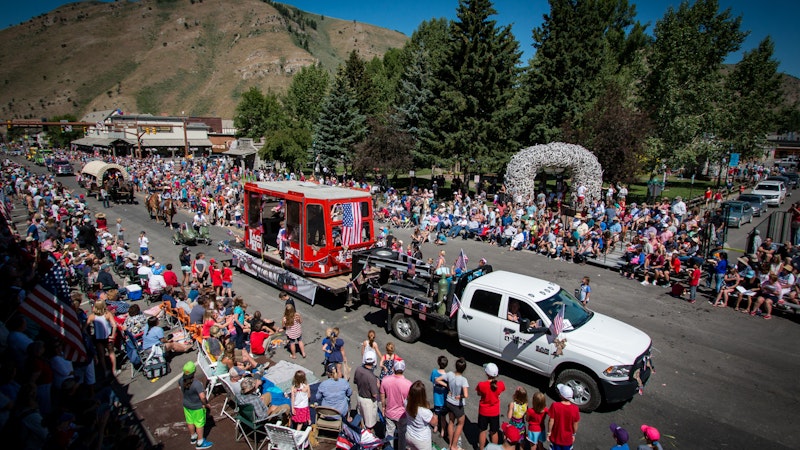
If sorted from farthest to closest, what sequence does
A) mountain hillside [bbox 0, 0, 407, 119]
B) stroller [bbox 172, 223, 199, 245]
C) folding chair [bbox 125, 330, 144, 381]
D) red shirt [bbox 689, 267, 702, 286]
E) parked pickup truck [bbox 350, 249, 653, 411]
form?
mountain hillside [bbox 0, 0, 407, 119]
stroller [bbox 172, 223, 199, 245]
red shirt [bbox 689, 267, 702, 286]
folding chair [bbox 125, 330, 144, 381]
parked pickup truck [bbox 350, 249, 653, 411]

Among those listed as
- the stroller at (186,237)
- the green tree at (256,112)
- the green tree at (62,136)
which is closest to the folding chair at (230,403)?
the stroller at (186,237)

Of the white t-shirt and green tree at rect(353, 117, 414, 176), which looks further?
green tree at rect(353, 117, 414, 176)

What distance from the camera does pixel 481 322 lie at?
884cm

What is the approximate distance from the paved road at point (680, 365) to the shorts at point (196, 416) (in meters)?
2.39

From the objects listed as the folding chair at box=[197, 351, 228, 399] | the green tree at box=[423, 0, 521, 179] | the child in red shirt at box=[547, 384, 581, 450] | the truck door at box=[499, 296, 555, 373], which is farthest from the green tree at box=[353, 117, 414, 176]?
the child in red shirt at box=[547, 384, 581, 450]

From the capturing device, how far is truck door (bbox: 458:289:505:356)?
870 cm

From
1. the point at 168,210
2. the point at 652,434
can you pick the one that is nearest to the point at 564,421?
the point at 652,434

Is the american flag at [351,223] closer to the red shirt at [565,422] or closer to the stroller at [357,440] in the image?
the stroller at [357,440]

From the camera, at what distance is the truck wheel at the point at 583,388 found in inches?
297

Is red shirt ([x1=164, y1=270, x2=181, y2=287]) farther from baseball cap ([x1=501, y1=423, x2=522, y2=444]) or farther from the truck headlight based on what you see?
the truck headlight

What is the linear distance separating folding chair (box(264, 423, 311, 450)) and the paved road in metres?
2.82

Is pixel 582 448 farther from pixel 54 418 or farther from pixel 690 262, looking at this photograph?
pixel 690 262

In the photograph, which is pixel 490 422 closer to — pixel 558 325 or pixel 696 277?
pixel 558 325

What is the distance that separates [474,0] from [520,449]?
31.0 meters
